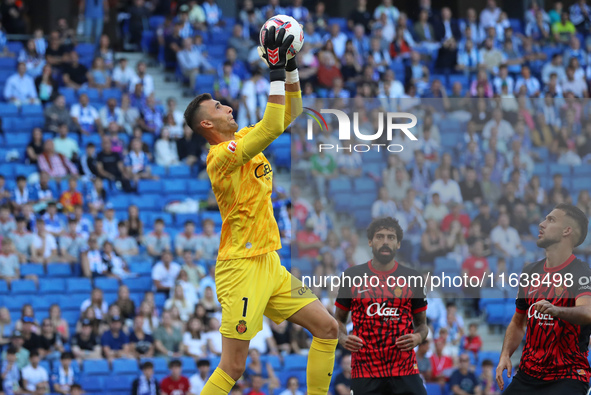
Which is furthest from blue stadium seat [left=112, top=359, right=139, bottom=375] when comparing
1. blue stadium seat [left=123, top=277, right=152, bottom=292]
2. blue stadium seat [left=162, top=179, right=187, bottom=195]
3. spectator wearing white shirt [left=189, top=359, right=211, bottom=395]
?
blue stadium seat [left=162, top=179, right=187, bottom=195]

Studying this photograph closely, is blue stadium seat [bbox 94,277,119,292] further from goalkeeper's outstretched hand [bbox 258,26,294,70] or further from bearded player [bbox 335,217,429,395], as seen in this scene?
goalkeeper's outstretched hand [bbox 258,26,294,70]

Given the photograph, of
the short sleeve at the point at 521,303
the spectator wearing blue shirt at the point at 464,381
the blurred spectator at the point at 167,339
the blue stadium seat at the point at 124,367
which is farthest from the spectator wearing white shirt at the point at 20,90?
the short sleeve at the point at 521,303

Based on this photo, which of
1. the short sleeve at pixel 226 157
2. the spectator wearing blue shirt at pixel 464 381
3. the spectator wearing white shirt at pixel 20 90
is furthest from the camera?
the spectator wearing white shirt at pixel 20 90

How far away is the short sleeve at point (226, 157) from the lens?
623 cm

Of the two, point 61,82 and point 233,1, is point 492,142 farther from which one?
point 233,1

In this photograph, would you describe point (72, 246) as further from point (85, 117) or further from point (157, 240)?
point (85, 117)

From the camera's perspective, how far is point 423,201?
7.45 meters

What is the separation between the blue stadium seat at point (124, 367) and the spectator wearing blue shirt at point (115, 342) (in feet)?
0.46

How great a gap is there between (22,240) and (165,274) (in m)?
2.11

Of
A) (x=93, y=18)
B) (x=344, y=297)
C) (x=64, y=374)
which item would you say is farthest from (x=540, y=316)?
(x=93, y=18)

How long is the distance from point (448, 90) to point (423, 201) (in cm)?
1025

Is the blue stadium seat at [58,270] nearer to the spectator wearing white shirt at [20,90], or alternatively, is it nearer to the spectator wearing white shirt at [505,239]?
the spectator wearing white shirt at [20,90]

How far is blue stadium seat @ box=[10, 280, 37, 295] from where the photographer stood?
505 inches

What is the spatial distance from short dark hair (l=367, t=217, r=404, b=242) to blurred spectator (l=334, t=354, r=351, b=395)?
196 inches
